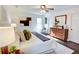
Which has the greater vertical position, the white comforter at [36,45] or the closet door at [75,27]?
the closet door at [75,27]

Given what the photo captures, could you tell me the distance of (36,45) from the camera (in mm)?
1431

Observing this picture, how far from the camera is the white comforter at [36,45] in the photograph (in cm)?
137

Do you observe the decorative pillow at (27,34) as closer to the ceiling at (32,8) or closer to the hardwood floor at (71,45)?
the ceiling at (32,8)

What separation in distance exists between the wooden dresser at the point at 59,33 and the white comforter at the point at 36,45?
0.11 m

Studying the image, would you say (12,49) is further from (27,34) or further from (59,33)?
(59,33)

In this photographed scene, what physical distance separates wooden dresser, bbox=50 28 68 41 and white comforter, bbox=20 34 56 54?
114 mm

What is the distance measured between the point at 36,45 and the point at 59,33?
0.37 metres

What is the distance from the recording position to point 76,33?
1415mm

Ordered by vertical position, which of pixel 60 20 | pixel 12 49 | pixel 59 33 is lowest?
pixel 12 49

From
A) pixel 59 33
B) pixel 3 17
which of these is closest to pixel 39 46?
pixel 59 33

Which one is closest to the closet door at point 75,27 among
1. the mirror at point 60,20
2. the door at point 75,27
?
the door at point 75,27
